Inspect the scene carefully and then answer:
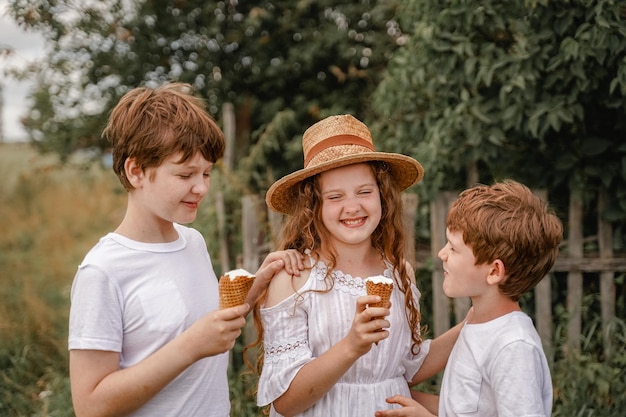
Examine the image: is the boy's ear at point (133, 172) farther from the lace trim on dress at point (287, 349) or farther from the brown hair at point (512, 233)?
the brown hair at point (512, 233)

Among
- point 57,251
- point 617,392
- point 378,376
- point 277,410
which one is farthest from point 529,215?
point 57,251

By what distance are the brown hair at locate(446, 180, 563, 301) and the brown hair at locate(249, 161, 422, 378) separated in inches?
15.0

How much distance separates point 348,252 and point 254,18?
427cm

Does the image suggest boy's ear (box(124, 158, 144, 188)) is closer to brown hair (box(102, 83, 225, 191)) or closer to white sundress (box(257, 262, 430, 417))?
brown hair (box(102, 83, 225, 191))

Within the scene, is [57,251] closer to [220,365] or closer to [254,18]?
[254,18]

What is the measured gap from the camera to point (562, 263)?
4.24m

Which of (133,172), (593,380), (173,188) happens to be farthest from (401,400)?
(593,380)

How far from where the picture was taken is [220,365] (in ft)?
7.31

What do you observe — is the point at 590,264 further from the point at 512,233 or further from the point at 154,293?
the point at 154,293

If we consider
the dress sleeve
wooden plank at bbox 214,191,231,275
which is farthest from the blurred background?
the dress sleeve

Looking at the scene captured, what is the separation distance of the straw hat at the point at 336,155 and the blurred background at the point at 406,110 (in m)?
1.18

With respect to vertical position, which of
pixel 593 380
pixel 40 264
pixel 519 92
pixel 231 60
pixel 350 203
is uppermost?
pixel 231 60

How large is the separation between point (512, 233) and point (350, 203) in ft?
1.80

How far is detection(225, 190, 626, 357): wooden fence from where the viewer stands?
4.20 meters
